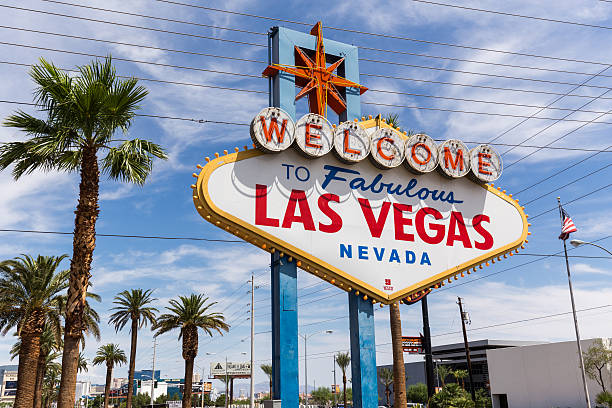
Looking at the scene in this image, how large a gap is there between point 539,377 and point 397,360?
2530 cm

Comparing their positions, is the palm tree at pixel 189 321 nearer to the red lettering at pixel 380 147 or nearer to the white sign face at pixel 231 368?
the red lettering at pixel 380 147

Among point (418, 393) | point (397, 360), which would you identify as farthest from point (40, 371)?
point (418, 393)

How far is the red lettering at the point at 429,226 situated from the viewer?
648 inches

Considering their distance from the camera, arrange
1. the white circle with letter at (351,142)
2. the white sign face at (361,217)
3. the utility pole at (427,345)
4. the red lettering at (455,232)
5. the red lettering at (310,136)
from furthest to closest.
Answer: the utility pole at (427,345) → the red lettering at (455,232) → the white circle with letter at (351,142) → the red lettering at (310,136) → the white sign face at (361,217)

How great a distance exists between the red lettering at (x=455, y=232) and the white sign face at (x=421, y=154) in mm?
1806

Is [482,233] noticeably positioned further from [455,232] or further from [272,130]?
[272,130]

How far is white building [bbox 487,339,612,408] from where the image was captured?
41.3 m

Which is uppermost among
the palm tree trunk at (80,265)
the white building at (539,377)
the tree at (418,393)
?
the palm tree trunk at (80,265)

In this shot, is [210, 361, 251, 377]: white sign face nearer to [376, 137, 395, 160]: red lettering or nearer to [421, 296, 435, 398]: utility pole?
[421, 296, 435, 398]: utility pole

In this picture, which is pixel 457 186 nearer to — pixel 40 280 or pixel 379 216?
pixel 379 216

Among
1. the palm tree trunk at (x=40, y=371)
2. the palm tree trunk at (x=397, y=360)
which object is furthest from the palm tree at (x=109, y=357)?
the palm tree trunk at (x=397, y=360)

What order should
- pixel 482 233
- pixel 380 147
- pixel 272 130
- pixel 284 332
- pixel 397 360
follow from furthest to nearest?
1. pixel 397 360
2. pixel 482 233
3. pixel 380 147
4. pixel 272 130
5. pixel 284 332

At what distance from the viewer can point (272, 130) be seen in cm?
1476

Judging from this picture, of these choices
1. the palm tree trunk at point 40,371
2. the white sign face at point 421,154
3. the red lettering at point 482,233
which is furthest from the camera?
the palm tree trunk at point 40,371
